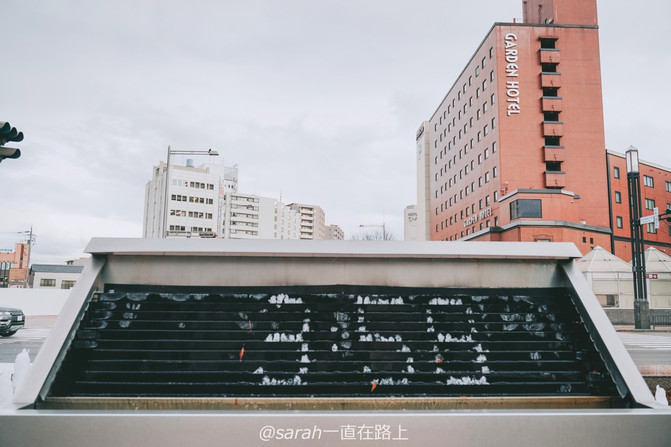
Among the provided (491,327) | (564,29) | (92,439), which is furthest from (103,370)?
(564,29)

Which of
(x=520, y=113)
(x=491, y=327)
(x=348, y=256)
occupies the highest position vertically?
(x=520, y=113)

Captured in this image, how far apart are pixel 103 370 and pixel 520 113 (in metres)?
46.2

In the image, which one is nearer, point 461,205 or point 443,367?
point 443,367

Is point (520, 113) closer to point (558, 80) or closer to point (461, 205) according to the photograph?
point (558, 80)

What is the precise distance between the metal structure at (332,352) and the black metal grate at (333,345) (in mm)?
20

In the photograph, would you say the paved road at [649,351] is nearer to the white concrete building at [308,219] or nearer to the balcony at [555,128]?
the balcony at [555,128]

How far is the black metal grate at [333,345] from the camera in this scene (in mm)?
5570

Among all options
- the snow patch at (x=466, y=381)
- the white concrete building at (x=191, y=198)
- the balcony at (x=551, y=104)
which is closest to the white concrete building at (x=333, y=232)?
the white concrete building at (x=191, y=198)

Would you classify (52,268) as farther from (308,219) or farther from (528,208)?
(308,219)

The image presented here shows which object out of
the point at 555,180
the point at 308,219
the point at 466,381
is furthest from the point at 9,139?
the point at 308,219

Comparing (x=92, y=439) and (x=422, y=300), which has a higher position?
(x=422, y=300)

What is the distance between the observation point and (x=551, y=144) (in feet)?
146

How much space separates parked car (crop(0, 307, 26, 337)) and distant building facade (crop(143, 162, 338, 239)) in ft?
137

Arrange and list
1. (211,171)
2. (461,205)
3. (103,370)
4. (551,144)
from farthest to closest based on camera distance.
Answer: (211,171) < (461,205) < (551,144) < (103,370)
